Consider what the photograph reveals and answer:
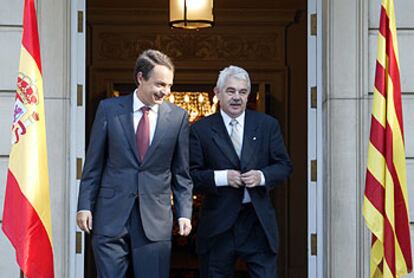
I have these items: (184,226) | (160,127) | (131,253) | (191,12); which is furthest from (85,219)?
(191,12)

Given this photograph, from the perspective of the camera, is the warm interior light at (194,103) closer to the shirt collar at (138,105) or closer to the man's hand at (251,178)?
the man's hand at (251,178)

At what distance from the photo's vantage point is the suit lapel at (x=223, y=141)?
771 centimetres

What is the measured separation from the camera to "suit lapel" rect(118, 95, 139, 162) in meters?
7.08

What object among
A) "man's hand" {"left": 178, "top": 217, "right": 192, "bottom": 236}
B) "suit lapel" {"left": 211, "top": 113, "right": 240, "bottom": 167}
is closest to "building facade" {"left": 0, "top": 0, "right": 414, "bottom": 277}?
"suit lapel" {"left": 211, "top": 113, "right": 240, "bottom": 167}

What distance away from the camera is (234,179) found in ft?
24.6

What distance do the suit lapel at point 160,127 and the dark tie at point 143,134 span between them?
0.14 feet

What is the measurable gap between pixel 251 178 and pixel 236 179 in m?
0.10

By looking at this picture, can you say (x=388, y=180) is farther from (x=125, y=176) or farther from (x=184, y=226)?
(x=125, y=176)

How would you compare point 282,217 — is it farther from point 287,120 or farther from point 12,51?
point 12,51

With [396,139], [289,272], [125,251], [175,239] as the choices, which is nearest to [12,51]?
[125,251]

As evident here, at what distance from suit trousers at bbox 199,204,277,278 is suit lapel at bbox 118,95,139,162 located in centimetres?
101

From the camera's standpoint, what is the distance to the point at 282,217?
1434cm

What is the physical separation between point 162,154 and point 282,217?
740 centimetres

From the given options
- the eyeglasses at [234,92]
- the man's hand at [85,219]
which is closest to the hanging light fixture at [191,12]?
the eyeglasses at [234,92]
